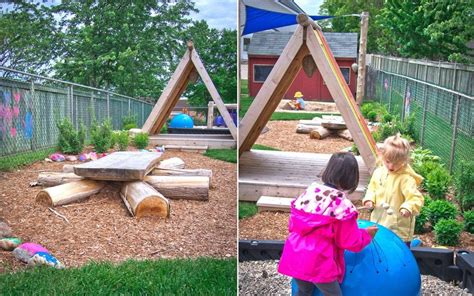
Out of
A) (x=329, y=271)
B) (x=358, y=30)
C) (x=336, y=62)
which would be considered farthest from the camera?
(x=336, y=62)

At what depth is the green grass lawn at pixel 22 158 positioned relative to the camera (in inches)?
124

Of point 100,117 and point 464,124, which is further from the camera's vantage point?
point 464,124

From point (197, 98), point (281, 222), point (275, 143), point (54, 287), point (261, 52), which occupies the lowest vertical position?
point (54, 287)

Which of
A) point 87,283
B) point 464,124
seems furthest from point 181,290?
point 464,124

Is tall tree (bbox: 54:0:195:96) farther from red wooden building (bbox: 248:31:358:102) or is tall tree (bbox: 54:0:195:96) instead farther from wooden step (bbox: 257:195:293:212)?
wooden step (bbox: 257:195:293:212)

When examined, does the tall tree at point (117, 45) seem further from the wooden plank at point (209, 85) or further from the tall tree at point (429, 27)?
the tall tree at point (429, 27)

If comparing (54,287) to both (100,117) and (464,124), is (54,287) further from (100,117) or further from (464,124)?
(464,124)

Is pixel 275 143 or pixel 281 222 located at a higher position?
pixel 275 143

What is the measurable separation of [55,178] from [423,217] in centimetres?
229

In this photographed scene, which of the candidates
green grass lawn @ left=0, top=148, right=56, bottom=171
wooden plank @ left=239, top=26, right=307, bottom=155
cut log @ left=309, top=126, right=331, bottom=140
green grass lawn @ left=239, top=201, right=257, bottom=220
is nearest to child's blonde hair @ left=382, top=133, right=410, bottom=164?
cut log @ left=309, top=126, right=331, bottom=140

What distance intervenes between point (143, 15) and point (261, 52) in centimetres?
61

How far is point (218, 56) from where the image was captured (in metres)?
2.89

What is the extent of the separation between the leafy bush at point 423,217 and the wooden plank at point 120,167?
67.4 inches

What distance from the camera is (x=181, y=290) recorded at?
9.80 feet
